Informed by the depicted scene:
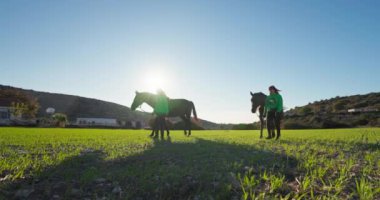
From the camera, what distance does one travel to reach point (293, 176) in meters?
4.77

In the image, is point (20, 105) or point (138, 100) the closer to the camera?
point (138, 100)

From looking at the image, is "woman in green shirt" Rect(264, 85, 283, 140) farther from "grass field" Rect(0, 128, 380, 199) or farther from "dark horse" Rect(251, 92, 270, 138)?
"grass field" Rect(0, 128, 380, 199)

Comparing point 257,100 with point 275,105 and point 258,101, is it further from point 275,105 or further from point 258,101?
point 275,105

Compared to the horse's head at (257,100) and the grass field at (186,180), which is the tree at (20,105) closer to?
the horse's head at (257,100)

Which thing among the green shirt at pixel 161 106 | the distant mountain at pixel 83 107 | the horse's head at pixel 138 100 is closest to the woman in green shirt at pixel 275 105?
the green shirt at pixel 161 106

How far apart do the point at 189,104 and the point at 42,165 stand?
14942 mm

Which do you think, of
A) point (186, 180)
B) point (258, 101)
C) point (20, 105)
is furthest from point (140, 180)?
point (20, 105)

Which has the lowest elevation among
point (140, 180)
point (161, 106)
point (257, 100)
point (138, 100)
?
point (140, 180)

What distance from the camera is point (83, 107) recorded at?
11675 cm

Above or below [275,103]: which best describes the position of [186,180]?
below

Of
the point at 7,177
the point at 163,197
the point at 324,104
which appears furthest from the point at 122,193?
the point at 324,104

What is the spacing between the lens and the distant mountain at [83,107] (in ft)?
366

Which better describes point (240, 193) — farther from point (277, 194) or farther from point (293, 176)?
point (293, 176)

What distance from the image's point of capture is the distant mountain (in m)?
112
